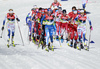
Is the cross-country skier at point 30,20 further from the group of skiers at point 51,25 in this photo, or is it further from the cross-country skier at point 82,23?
the cross-country skier at point 82,23

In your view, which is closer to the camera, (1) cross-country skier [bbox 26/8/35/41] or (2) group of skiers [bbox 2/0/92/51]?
(2) group of skiers [bbox 2/0/92/51]

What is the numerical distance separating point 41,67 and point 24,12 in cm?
2104

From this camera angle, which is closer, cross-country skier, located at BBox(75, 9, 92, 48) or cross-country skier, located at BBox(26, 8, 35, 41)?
cross-country skier, located at BBox(75, 9, 92, 48)

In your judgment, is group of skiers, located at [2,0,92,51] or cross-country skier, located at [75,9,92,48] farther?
cross-country skier, located at [75,9,92,48]

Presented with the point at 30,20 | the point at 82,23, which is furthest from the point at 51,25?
the point at 30,20

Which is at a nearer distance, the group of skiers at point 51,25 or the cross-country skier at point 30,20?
the group of skiers at point 51,25

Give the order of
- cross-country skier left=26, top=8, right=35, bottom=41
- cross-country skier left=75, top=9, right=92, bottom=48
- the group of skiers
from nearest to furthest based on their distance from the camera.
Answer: the group of skiers, cross-country skier left=75, top=9, right=92, bottom=48, cross-country skier left=26, top=8, right=35, bottom=41

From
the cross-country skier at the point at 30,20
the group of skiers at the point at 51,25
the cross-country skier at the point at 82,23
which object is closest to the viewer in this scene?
the group of skiers at the point at 51,25

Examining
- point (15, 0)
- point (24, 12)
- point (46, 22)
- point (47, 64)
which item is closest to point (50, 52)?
point (46, 22)

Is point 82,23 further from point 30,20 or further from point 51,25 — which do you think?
point 30,20

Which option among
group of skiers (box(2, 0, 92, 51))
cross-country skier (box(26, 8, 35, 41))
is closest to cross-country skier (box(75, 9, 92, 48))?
group of skiers (box(2, 0, 92, 51))

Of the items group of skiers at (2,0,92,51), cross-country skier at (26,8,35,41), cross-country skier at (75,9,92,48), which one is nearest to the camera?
group of skiers at (2,0,92,51)

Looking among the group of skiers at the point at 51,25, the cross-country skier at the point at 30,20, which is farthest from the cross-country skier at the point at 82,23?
the cross-country skier at the point at 30,20

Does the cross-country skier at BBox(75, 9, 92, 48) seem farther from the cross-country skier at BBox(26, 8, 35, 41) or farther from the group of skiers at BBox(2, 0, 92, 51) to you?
the cross-country skier at BBox(26, 8, 35, 41)
